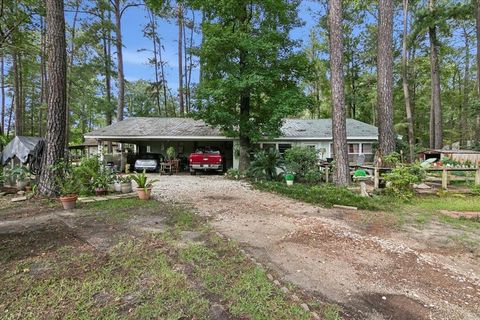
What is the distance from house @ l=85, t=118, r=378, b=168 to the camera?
14.4 m

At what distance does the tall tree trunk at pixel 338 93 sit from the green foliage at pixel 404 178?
4.44ft

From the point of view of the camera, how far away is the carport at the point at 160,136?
1429 cm

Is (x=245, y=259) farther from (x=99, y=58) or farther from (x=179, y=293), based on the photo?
(x=99, y=58)

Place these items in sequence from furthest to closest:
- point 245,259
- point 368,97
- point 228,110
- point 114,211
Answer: point 368,97 < point 228,110 < point 114,211 < point 245,259

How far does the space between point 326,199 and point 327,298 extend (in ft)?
14.8

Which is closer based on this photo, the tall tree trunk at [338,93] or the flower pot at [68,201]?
the flower pot at [68,201]

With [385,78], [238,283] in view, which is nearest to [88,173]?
[238,283]

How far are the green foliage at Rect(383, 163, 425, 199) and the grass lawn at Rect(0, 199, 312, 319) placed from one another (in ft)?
18.6

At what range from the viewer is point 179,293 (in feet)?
7.99

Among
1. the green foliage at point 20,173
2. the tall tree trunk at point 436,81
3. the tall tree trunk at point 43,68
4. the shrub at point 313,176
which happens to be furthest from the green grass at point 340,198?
the tall tree trunk at point 436,81

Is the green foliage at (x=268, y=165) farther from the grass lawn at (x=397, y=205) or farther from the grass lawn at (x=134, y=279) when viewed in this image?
the grass lawn at (x=134, y=279)

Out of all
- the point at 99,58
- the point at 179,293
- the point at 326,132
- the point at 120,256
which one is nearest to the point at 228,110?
the point at 326,132

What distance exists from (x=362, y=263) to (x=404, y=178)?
4.84 metres

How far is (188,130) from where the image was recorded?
15461 mm
